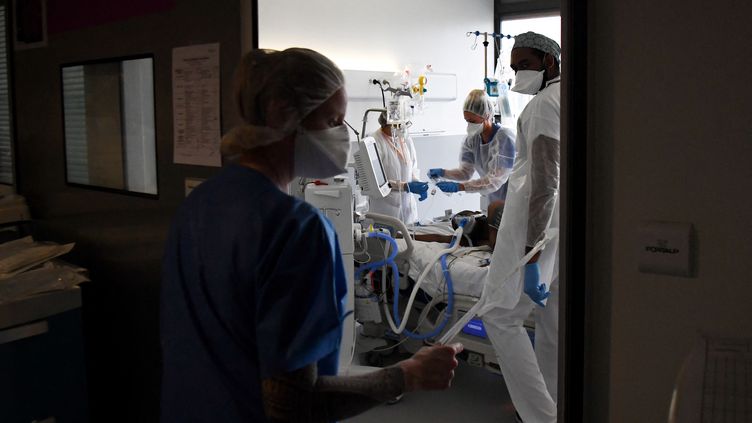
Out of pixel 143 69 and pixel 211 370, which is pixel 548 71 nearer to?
pixel 143 69

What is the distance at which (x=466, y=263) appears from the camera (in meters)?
3.38

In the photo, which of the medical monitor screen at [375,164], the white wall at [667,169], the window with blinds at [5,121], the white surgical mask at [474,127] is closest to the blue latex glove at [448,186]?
the white surgical mask at [474,127]

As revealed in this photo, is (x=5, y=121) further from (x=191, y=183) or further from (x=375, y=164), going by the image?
(x=375, y=164)

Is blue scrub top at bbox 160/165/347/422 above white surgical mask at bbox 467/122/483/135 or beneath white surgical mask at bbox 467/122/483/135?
beneath

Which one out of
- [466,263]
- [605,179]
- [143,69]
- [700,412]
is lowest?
[466,263]

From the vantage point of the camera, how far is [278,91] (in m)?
1.12

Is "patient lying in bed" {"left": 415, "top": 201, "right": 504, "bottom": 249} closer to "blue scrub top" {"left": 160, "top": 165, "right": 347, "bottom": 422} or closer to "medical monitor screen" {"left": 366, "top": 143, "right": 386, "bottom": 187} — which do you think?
"medical monitor screen" {"left": 366, "top": 143, "right": 386, "bottom": 187}

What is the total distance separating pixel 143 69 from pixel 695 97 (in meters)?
1.82

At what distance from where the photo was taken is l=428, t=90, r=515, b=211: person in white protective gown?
436cm

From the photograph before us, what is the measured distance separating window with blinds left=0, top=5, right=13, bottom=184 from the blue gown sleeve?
105 inches

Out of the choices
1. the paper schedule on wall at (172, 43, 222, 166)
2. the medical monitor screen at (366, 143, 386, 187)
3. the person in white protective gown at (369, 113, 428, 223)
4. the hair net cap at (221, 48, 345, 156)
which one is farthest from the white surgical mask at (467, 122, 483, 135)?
the hair net cap at (221, 48, 345, 156)

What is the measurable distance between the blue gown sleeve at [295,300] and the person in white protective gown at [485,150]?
334cm

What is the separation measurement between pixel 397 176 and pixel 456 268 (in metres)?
1.70

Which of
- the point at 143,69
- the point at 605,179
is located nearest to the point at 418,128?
the point at 143,69
